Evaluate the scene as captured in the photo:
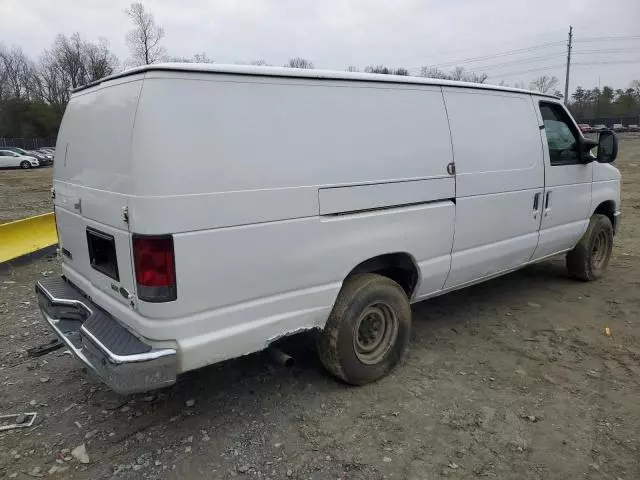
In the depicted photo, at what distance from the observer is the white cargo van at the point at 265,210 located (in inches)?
104

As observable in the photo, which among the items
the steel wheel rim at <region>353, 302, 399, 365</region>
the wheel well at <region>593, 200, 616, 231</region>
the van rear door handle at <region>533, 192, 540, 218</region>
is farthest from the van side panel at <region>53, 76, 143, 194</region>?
the wheel well at <region>593, 200, 616, 231</region>

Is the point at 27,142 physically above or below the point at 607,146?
above

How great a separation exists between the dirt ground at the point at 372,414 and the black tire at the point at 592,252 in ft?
4.14

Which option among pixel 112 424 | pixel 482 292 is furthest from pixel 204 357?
pixel 482 292

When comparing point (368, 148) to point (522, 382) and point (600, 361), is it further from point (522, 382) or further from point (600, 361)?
point (600, 361)

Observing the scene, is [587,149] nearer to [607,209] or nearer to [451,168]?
[607,209]

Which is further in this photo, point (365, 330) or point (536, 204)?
point (536, 204)

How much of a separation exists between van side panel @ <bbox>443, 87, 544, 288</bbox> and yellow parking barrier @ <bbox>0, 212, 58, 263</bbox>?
650 centimetres

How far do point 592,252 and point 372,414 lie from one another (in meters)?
4.22

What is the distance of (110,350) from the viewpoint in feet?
8.98

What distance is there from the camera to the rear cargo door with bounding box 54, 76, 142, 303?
9.00 ft

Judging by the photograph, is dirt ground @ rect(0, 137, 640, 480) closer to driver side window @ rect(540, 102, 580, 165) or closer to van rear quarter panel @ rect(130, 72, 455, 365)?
van rear quarter panel @ rect(130, 72, 455, 365)

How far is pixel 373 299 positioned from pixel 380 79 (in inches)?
62.8

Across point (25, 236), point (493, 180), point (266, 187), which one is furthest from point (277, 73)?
point (25, 236)
